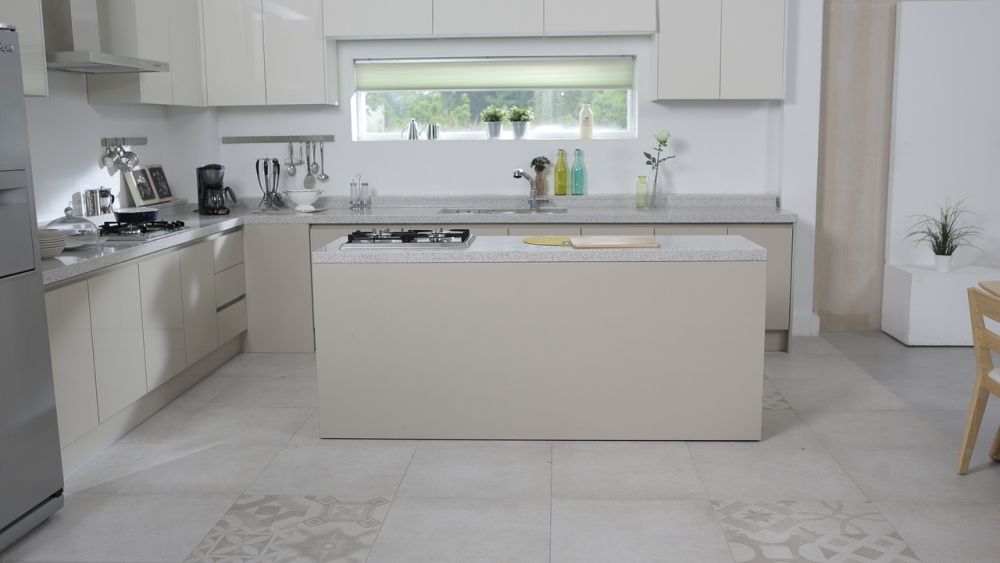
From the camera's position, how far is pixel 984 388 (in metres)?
3.50

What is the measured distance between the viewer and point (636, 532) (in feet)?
10.2

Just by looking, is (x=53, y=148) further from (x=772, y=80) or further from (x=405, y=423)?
(x=772, y=80)

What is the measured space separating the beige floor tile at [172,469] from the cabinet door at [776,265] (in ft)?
10.0

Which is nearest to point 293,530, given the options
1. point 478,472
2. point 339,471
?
point 339,471

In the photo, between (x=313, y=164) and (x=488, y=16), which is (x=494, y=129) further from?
(x=313, y=164)

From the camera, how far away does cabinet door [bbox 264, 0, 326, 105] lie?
566 cm

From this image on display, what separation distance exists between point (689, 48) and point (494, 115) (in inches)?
52.1

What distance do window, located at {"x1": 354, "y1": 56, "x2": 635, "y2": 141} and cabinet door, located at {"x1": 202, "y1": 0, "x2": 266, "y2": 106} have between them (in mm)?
682

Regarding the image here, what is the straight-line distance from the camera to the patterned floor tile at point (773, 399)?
177 inches

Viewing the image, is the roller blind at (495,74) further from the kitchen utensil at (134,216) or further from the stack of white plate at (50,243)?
the stack of white plate at (50,243)

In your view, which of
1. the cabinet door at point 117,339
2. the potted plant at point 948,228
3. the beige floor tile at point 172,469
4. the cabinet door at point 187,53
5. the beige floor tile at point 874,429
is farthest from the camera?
the potted plant at point 948,228

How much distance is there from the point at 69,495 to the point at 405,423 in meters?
1.34

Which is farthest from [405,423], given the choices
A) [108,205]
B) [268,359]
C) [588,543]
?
[108,205]

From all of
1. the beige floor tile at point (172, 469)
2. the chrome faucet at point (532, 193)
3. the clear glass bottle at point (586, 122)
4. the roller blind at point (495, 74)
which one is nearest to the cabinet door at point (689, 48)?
the roller blind at point (495, 74)
